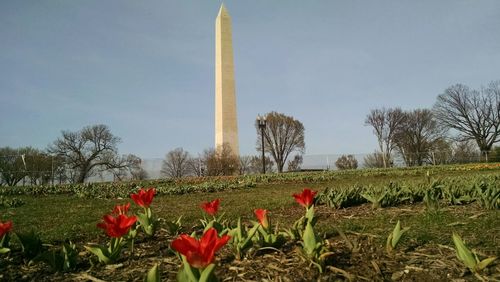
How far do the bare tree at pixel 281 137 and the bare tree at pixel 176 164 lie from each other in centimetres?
1010

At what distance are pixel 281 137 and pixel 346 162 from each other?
359 inches

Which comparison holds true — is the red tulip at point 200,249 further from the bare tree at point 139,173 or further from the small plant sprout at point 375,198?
the bare tree at point 139,173

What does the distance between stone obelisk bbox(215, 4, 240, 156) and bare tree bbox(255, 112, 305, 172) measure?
A: 54.8ft

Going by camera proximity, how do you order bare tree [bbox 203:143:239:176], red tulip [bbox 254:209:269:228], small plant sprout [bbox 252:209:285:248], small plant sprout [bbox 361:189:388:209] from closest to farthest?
1. small plant sprout [bbox 252:209:285:248]
2. red tulip [bbox 254:209:269:228]
3. small plant sprout [bbox 361:189:388:209]
4. bare tree [bbox 203:143:239:176]

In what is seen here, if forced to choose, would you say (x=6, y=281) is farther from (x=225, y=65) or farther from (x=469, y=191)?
(x=225, y=65)

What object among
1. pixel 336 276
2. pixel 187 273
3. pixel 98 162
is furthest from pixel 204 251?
pixel 98 162

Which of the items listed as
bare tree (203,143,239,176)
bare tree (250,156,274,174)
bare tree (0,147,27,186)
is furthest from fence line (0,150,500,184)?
bare tree (203,143,239,176)

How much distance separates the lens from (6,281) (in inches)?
75.9

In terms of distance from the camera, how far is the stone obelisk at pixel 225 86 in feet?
95.6

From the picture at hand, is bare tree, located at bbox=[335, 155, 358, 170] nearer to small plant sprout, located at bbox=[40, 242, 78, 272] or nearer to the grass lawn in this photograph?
the grass lawn

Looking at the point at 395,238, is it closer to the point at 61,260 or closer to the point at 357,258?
the point at 357,258

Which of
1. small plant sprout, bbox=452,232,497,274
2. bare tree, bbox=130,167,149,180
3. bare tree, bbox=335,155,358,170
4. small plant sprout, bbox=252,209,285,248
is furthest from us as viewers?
bare tree, bbox=335,155,358,170

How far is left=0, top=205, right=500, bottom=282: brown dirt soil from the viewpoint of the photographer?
1.83m

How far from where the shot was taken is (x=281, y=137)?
154 feet
